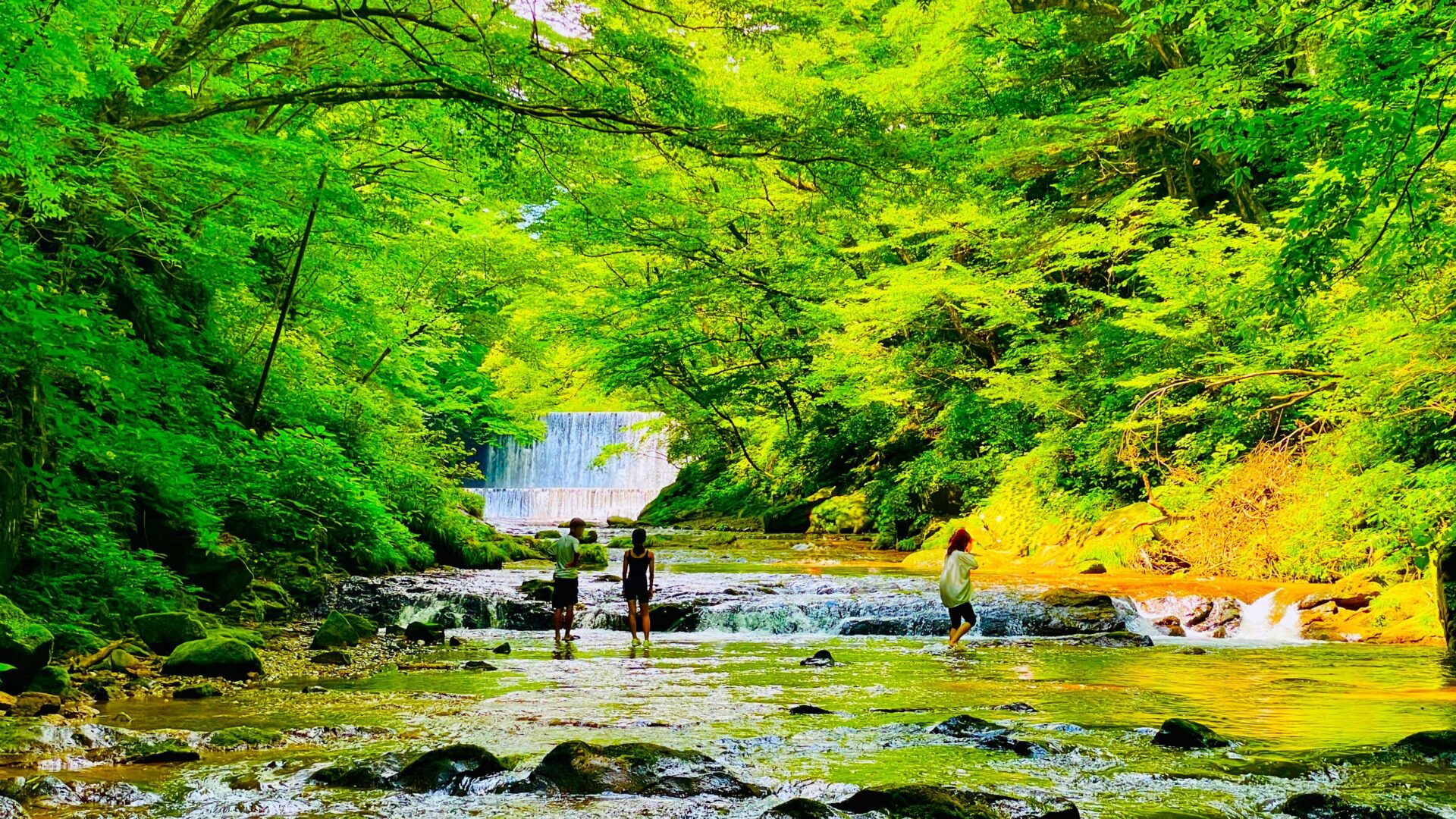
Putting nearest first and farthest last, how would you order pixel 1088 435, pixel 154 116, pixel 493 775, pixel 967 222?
pixel 493 775, pixel 154 116, pixel 1088 435, pixel 967 222

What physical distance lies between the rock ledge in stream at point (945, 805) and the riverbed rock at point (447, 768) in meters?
1.69

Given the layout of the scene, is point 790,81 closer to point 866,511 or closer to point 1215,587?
point 866,511

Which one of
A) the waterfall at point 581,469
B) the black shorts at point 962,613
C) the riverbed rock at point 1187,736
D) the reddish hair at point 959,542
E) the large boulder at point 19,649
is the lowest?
the riverbed rock at point 1187,736

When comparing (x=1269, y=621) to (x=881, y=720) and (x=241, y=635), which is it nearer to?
(x=881, y=720)

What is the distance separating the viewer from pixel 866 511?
25.0 m

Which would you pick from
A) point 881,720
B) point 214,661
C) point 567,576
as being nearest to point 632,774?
point 881,720

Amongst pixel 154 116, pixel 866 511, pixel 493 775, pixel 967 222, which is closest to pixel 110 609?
pixel 154 116

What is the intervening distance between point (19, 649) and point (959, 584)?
7636 millimetres

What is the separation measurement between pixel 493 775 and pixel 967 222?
16.4 metres

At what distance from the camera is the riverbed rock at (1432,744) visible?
493cm

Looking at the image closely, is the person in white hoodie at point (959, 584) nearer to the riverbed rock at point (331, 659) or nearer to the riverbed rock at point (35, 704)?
the riverbed rock at point (331, 659)

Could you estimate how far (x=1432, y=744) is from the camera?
16.4ft

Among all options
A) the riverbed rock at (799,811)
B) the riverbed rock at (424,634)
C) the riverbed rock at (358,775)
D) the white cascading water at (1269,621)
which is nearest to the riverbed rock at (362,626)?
the riverbed rock at (424,634)

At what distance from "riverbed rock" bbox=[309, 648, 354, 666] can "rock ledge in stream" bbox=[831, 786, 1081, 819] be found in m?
5.75
